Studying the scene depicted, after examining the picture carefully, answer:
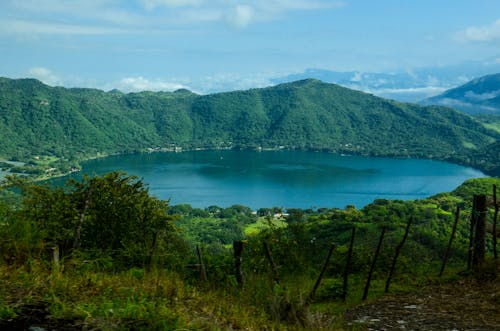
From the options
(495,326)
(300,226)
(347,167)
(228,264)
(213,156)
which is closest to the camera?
(495,326)

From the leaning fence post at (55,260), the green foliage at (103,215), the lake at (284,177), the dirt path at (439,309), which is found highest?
the leaning fence post at (55,260)

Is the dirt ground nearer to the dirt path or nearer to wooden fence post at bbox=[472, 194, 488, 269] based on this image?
the dirt path

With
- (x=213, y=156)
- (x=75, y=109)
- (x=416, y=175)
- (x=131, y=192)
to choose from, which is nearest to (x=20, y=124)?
(x=75, y=109)

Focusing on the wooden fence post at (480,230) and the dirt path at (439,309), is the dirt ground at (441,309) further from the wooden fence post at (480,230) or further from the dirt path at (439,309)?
the wooden fence post at (480,230)

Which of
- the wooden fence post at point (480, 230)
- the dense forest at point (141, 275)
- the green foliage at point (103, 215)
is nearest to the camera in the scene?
the dense forest at point (141, 275)

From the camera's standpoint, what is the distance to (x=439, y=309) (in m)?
7.17

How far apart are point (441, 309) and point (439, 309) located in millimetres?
30

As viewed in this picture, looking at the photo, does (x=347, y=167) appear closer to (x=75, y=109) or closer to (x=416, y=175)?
(x=416, y=175)

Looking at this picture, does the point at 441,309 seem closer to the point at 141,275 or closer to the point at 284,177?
the point at 141,275

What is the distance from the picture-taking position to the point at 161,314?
3.44 m

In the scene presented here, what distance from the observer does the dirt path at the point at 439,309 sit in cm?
636

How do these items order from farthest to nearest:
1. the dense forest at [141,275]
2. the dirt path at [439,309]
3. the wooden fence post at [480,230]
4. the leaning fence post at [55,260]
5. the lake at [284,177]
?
the lake at [284,177] < the wooden fence post at [480,230] < the dirt path at [439,309] < the leaning fence post at [55,260] < the dense forest at [141,275]

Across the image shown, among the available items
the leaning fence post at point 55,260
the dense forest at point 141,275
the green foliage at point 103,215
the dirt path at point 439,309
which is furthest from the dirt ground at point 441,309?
the leaning fence post at point 55,260

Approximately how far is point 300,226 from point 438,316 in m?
5.79
